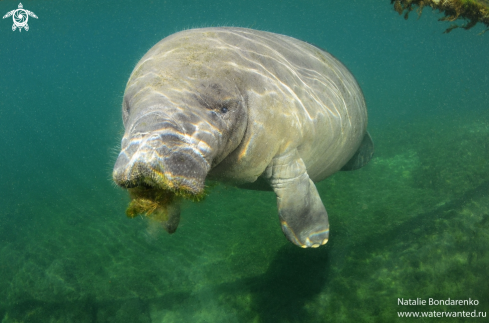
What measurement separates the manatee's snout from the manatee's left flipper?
130cm

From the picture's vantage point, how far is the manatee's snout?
1791 millimetres

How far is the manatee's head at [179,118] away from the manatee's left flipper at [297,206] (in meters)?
0.77

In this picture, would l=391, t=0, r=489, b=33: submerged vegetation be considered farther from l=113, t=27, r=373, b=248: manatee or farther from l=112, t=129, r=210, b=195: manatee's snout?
l=112, t=129, r=210, b=195: manatee's snout

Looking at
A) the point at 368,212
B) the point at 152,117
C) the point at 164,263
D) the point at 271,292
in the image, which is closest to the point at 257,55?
the point at 152,117

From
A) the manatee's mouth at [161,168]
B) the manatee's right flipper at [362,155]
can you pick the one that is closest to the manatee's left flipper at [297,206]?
the manatee's mouth at [161,168]

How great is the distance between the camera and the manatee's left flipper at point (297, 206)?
3.13 m

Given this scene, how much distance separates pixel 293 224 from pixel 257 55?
1.77 metres

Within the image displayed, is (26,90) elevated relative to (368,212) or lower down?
lower down

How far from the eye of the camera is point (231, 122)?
2.40 meters

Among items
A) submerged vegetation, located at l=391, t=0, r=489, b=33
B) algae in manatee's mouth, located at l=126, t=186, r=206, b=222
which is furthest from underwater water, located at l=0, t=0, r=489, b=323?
submerged vegetation, located at l=391, t=0, r=489, b=33

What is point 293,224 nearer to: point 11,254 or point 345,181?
point 345,181

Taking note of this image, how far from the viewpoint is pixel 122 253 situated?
7.38 meters

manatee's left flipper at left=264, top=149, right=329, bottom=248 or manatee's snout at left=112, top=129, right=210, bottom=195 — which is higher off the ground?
manatee's snout at left=112, top=129, right=210, bottom=195

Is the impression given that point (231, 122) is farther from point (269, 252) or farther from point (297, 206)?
point (269, 252)
